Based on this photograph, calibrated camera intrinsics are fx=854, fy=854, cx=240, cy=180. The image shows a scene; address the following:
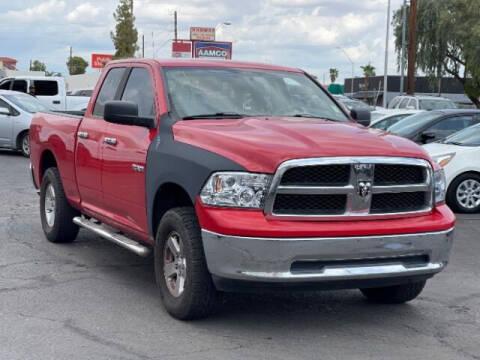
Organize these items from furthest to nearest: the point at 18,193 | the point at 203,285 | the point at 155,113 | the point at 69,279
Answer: the point at 18,193 → the point at 69,279 → the point at 155,113 → the point at 203,285

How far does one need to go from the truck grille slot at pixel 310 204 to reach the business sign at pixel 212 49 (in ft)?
180

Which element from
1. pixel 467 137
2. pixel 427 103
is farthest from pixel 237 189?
pixel 427 103

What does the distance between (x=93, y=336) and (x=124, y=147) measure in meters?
1.83

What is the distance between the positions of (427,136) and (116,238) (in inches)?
308

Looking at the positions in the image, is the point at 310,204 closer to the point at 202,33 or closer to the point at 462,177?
the point at 462,177

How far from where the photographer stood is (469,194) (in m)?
12.7

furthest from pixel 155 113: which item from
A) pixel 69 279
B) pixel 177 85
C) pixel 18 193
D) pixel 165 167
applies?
pixel 18 193

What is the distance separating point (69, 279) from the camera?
295 inches

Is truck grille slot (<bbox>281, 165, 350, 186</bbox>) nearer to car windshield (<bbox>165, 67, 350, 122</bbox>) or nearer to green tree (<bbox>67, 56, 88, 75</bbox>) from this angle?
car windshield (<bbox>165, 67, 350, 122</bbox>)

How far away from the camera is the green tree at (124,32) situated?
224ft

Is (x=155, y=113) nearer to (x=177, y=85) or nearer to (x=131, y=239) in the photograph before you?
(x=177, y=85)

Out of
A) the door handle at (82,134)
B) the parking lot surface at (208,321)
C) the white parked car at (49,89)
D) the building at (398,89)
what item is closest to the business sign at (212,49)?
the building at (398,89)

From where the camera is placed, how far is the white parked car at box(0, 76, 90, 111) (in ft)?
90.2

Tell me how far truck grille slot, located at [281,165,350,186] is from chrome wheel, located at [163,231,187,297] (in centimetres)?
97
